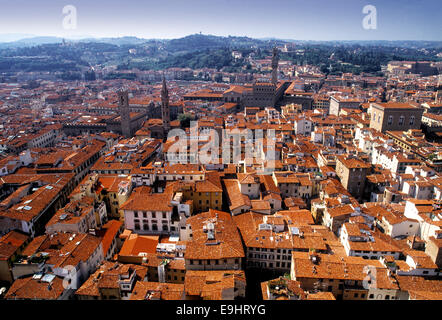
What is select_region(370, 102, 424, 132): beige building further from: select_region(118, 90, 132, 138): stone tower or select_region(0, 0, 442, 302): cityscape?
select_region(118, 90, 132, 138): stone tower

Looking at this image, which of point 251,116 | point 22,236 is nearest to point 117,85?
point 251,116

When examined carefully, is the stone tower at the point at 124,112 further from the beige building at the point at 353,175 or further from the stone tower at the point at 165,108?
the beige building at the point at 353,175

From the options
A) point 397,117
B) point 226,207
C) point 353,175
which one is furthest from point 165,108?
point 397,117

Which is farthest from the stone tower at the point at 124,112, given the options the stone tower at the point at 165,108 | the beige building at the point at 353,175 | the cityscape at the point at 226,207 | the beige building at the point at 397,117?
the beige building at the point at 397,117

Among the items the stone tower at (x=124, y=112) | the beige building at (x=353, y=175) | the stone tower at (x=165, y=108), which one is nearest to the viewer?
the beige building at (x=353, y=175)

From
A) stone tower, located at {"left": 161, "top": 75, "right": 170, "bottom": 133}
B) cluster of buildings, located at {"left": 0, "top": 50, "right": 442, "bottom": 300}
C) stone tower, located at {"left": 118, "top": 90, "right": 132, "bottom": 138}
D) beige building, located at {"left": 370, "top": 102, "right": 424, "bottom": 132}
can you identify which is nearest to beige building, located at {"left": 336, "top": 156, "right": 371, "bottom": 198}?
cluster of buildings, located at {"left": 0, "top": 50, "right": 442, "bottom": 300}

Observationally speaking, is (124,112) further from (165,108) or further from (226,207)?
(226,207)

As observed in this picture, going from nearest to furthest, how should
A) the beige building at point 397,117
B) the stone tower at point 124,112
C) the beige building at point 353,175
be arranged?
the beige building at point 353,175 < the beige building at point 397,117 < the stone tower at point 124,112
